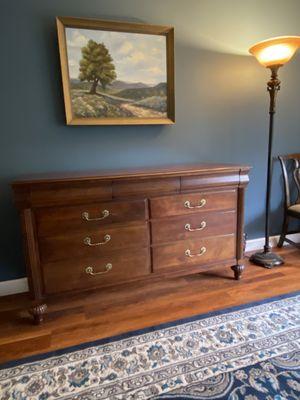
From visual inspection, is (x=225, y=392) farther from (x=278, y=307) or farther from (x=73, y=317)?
(x=73, y=317)

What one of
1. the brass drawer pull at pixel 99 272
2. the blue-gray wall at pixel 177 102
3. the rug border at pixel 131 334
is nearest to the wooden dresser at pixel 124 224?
the brass drawer pull at pixel 99 272

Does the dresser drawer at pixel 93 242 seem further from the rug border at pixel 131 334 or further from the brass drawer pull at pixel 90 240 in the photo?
the rug border at pixel 131 334

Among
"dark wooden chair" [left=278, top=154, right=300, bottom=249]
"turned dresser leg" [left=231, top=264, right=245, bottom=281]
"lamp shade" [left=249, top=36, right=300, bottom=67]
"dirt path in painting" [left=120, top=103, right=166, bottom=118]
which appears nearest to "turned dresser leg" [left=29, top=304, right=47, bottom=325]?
"turned dresser leg" [left=231, top=264, right=245, bottom=281]

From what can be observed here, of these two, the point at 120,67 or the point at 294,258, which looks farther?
the point at 294,258

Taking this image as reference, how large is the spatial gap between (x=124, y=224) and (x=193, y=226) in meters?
0.48

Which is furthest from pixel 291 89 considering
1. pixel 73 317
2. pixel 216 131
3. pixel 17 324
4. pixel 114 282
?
pixel 17 324

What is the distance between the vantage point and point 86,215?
60.8 inches

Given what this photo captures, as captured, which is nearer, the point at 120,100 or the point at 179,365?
the point at 179,365

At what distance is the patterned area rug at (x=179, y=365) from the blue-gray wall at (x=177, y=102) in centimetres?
93

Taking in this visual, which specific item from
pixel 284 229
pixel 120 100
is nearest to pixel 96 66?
pixel 120 100

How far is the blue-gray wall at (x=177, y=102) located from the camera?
1.76 metres

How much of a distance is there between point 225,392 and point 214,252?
89 centimetres

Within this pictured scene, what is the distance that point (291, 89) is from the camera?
241 cm

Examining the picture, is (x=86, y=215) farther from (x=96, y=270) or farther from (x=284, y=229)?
(x=284, y=229)
